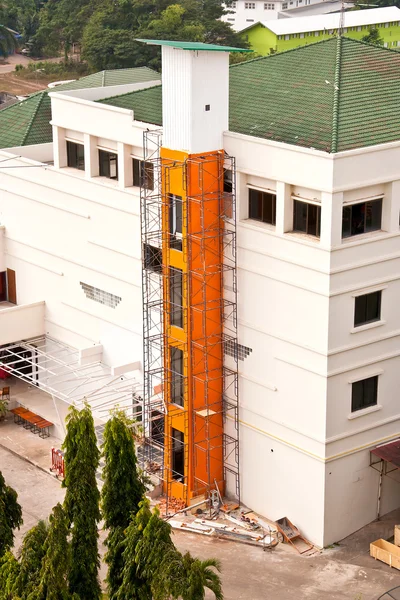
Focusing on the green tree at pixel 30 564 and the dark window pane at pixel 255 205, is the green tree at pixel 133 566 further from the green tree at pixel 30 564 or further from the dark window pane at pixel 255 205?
the dark window pane at pixel 255 205

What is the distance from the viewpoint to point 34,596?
2694cm

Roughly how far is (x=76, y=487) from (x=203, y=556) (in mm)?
6970

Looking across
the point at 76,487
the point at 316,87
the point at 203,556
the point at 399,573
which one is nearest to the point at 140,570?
the point at 76,487

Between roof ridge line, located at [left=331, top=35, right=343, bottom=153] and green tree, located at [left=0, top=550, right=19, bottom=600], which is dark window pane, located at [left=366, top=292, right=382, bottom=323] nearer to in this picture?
roof ridge line, located at [left=331, top=35, right=343, bottom=153]

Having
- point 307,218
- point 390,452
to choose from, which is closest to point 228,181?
point 307,218

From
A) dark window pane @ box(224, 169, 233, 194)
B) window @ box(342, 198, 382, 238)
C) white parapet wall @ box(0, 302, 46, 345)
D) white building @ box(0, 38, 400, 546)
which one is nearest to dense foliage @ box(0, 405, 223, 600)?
white building @ box(0, 38, 400, 546)

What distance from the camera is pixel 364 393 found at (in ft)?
117

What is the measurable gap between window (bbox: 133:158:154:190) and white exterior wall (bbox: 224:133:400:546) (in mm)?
3368

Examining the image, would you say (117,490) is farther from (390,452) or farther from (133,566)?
(390,452)

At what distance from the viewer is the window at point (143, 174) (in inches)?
1503

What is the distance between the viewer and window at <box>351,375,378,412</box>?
35.5 metres

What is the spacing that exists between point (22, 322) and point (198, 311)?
1112cm

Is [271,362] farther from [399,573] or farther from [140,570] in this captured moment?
[140,570]

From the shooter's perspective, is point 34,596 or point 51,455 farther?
point 51,455
